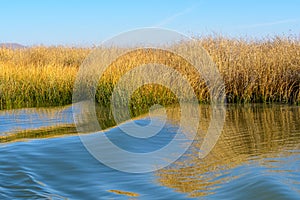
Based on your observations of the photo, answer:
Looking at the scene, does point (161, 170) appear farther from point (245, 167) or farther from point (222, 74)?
point (222, 74)

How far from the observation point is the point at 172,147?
730cm

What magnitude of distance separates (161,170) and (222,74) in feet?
27.4

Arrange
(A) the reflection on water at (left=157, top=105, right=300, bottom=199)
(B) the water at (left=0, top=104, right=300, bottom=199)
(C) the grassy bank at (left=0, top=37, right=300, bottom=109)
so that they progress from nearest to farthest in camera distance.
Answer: (A) the reflection on water at (left=157, top=105, right=300, bottom=199), (B) the water at (left=0, top=104, right=300, bottom=199), (C) the grassy bank at (left=0, top=37, right=300, bottom=109)

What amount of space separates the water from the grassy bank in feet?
Answer: 14.2

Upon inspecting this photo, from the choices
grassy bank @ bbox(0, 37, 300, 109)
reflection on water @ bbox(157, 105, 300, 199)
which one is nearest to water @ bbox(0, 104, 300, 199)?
reflection on water @ bbox(157, 105, 300, 199)

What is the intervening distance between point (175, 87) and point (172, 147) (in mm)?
6376

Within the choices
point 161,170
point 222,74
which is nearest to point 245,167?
point 161,170

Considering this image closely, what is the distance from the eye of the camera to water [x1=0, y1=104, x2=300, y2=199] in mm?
4871

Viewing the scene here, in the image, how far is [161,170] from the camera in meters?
5.88

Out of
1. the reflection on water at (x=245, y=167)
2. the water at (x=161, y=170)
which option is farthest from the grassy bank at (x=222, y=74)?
the reflection on water at (x=245, y=167)

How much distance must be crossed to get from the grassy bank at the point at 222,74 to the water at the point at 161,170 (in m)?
4.34

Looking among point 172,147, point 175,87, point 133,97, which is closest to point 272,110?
point 175,87

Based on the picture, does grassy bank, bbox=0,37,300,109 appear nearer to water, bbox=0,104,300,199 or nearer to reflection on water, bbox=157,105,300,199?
water, bbox=0,104,300,199

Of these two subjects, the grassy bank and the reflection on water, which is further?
the grassy bank
